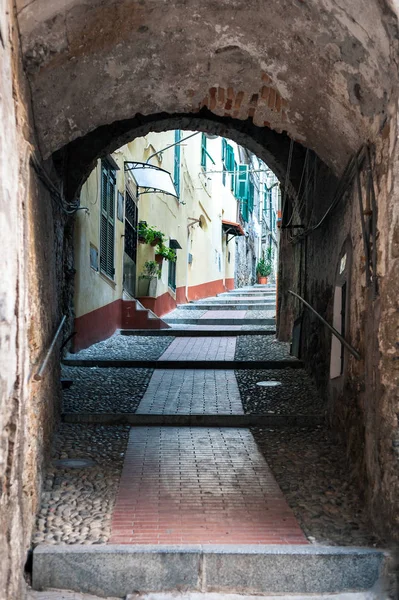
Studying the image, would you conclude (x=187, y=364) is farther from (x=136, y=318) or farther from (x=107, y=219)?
(x=136, y=318)

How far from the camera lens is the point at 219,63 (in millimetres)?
3986

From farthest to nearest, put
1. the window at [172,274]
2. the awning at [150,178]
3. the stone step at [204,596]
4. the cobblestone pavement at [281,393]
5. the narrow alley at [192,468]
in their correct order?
1. the window at [172,274]
2. the awning at [150,178]
3. the cobblestone pavement at [281,393]
4. the narrow alley at [192,468]
5. the stone step at [204,596]

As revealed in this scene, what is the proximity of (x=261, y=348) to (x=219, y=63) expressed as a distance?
5.79 meters

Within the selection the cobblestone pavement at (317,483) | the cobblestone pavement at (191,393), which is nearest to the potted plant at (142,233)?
the cobblestone pavement at (191,393)

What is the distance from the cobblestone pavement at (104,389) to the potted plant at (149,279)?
17.8 feet

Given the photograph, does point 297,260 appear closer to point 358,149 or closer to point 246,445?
point 246,445

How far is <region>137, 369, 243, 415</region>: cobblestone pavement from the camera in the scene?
582 centimetres

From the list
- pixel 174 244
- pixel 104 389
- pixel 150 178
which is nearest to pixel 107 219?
pixel 150 178

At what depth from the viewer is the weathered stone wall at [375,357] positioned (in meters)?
3.15

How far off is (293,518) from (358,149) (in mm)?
2214

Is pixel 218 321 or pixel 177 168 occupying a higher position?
pixel 177 168

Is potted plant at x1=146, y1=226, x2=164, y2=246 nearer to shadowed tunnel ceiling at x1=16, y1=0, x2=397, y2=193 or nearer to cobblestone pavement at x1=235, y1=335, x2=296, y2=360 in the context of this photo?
cobblestone pavement at x1=235, y1=335, x2=296, y2=360

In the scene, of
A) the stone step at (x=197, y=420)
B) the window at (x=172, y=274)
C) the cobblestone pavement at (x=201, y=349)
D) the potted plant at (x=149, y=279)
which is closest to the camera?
the stone step at (x=197, y=420)

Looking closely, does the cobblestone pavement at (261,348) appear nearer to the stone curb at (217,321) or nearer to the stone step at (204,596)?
the stone curb at (217,321)
